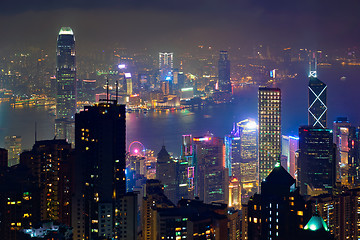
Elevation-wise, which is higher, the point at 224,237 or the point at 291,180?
the point at 291,180

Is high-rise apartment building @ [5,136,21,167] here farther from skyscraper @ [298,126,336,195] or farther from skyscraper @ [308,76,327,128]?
skyscraper @ [308,76,327,128]

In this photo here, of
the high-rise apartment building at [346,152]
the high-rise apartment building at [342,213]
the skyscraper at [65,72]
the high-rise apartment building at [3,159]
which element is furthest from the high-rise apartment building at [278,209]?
the skyscraper at [65,72]

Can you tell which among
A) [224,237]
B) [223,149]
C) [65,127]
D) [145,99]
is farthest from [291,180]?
[145,99]

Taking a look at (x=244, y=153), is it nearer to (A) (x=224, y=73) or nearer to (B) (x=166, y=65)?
(A) (x=224, y=73)

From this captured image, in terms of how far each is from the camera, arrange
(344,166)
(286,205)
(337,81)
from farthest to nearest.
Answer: (337,81)
(344,166)
(286,205)

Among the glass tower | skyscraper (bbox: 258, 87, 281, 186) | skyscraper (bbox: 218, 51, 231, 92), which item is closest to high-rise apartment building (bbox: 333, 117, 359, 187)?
skyscraper (bbox: 258, 87, 281, 186)

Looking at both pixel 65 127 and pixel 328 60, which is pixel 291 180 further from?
pixel 65 127

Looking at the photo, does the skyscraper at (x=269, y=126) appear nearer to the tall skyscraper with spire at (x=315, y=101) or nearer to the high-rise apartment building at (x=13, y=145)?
the tall skyscraper with spire at (x=315, y=101)
